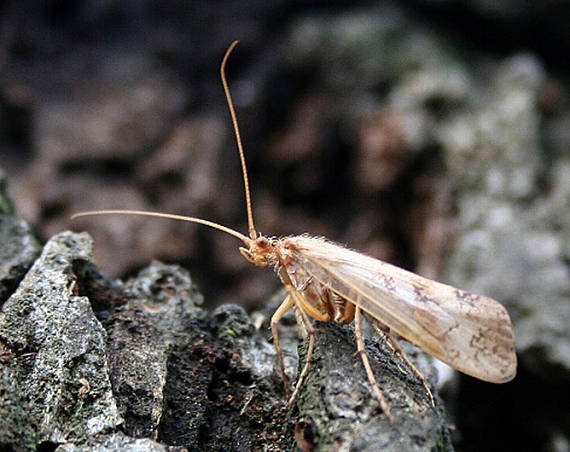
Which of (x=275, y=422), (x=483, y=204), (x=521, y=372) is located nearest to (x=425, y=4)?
(x=483, y=204)

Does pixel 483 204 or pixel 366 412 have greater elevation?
pixel 483 204

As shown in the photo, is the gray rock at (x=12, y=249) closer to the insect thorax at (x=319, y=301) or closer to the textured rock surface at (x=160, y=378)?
the textured rock surface at (x=160, y=378)

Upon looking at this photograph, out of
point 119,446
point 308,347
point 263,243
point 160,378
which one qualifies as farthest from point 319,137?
point 119,446

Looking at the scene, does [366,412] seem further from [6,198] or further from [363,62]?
[363,62]

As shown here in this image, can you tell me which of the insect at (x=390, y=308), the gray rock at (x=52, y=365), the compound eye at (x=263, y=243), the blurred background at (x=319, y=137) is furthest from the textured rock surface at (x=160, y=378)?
the blurred background at (x=319, y=137)

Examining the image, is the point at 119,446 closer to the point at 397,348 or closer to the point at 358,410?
the point at 358,410

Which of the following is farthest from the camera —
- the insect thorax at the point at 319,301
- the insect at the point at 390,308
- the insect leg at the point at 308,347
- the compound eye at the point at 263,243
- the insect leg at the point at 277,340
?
the compound eye at the point at 263,243
